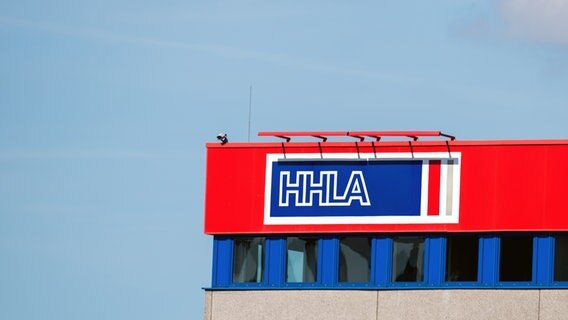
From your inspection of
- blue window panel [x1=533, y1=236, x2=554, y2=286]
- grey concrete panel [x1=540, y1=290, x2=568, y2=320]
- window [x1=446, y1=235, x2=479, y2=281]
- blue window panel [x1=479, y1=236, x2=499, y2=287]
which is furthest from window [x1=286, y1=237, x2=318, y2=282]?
grey concrete panel [x1=540, y1=290, x2=568, y2=320]

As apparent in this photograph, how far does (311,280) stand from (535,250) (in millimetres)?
6659

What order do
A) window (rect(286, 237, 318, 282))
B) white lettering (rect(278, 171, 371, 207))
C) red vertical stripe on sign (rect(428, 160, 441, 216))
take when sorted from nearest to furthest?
red vertical stripe on sign (rect(428, 160, 441, 216)), white lettering (rect(278, 171, 371, 207)), window (rect(286, 237, 318, 282))

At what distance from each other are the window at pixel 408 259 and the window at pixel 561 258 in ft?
12.7

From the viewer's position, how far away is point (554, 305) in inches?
2557

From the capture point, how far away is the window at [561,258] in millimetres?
65500

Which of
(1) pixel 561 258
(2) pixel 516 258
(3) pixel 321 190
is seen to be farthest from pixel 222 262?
(1) pixel 561 258

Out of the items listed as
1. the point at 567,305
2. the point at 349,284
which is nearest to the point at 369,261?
the point at 349,284

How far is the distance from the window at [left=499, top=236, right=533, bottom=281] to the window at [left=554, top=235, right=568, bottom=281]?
71 cm

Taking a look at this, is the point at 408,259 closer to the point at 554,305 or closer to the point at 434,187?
the point at 434,187

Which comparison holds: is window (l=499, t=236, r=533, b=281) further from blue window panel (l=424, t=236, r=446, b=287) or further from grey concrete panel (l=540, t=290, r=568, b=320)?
blue window panel (l=424, t=236, r=446, b=287)

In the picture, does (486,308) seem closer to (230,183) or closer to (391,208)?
(391,208)

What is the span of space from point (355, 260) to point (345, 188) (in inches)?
81.9

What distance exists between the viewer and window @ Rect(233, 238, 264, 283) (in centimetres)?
6881

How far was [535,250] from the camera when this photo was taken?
216 feet
